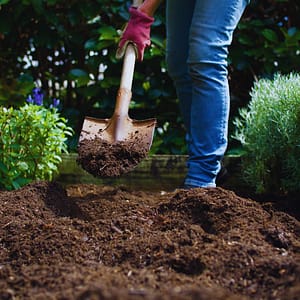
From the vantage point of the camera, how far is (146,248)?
2.03 metres

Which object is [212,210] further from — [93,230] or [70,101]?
[70,101]

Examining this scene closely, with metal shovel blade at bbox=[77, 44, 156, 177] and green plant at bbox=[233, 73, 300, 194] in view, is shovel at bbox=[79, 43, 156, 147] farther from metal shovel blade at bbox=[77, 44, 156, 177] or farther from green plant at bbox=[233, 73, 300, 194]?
green plant at bbox=[233, 73, 300, 194]

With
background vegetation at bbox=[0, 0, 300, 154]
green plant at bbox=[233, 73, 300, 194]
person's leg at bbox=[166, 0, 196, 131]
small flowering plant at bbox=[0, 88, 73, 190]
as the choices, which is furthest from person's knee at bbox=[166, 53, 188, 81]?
background vegetation at bbox=[0, 0, 300, 154]

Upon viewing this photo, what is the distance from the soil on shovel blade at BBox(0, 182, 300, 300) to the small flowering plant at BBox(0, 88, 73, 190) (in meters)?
0.36

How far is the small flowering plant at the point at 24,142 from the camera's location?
315 cm

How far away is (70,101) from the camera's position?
4.66 meters

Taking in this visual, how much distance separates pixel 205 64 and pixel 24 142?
1.01 m

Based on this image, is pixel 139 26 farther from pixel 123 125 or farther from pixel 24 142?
pixel 24 142

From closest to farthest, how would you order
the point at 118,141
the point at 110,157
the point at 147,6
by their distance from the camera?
the point at 110,157 < the point at 118,141 < the point at 147,6

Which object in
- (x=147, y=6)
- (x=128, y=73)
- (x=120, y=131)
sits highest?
(x=147, y=6)

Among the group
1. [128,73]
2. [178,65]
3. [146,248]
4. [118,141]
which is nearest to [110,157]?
[118,141]

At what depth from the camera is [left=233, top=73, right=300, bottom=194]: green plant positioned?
3.07 meters

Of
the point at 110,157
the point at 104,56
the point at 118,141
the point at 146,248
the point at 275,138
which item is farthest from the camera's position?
the point at 104,56

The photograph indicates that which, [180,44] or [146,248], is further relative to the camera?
[180,44]
